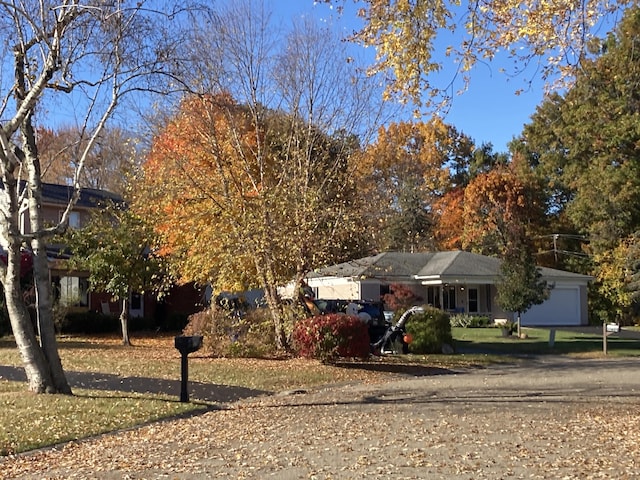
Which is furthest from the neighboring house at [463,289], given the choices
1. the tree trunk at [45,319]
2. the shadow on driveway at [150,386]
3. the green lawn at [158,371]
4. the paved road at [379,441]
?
the tree trunk at [45,319]

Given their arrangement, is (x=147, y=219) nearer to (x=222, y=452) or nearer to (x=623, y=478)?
(x=222, y=452)

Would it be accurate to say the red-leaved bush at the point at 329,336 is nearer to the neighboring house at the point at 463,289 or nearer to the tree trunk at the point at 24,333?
the tree trunk at the point at 24,333

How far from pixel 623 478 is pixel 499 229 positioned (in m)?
41.1

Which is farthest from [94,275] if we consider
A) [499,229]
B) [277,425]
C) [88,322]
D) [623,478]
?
[499,229]

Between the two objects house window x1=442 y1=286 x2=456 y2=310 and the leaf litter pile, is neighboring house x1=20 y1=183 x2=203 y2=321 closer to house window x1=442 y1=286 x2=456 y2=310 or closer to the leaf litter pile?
house window x1=442 y1=286 x2=456 y2=310

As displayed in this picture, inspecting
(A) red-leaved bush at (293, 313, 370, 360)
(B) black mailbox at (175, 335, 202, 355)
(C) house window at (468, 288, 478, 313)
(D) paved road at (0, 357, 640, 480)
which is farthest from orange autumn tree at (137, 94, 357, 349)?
(C) house window at (468, 288, 478, 313)

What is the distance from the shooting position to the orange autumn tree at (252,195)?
66.2 feet

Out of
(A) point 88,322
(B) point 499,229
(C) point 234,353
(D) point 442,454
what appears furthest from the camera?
(B) point 499,229

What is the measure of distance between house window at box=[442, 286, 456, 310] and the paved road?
87.6 feet

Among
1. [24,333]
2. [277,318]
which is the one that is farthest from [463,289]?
[24,333]

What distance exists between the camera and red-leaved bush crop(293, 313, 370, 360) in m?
19.3

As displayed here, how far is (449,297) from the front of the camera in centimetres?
4147

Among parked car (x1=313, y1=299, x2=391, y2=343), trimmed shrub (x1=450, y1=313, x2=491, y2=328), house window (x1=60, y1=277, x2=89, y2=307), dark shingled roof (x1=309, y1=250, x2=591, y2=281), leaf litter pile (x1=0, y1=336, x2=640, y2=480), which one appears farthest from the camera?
dark shingled roof (x1=309, y1=250, x2=591, y2=281)

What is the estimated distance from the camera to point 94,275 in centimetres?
2584
